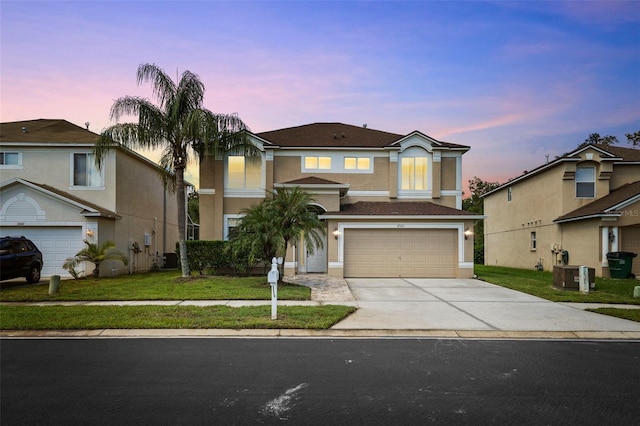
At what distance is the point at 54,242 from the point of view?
17.7 metres

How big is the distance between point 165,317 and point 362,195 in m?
14.6

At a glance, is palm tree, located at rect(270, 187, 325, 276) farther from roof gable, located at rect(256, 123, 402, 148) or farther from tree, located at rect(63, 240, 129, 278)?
tree, located at rect(63, 240, 129, 278)

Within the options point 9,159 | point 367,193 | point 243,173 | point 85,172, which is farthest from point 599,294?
point 9,159

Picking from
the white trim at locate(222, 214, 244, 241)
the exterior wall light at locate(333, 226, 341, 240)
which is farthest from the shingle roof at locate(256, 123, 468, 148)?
the exterior wall light at locate(333, 226, 341, 240)

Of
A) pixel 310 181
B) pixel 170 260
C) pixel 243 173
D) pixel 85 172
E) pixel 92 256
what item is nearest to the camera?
pixel 92 256

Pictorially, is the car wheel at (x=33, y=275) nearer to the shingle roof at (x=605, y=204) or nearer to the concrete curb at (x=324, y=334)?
the concrete curb at (x=324, y=334)

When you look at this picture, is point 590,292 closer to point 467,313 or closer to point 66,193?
point 467,313

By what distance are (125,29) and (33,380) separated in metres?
13.5

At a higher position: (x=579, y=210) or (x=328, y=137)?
(x=328, y=137)

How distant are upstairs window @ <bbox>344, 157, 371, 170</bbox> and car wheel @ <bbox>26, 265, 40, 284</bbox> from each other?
15.2 meters

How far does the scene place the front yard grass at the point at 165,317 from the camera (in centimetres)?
825

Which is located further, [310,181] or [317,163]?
[317,163]

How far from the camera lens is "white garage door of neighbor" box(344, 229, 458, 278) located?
1864 cm

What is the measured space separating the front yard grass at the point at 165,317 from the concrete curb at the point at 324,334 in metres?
0.16
